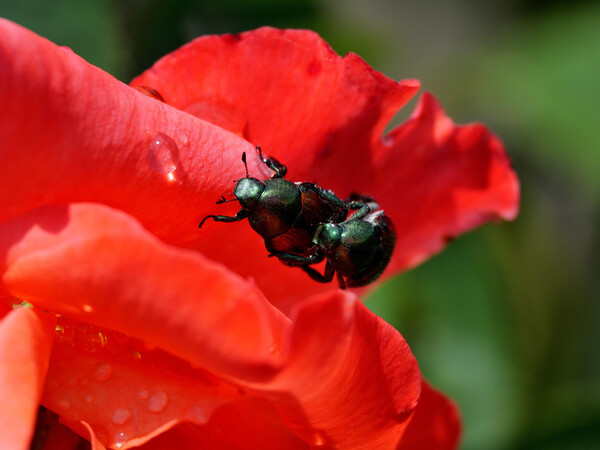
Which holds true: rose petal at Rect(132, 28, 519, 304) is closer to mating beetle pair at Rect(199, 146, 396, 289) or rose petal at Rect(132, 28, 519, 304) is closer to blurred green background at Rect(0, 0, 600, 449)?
mating beetle pair at Rect(199, 146, 396, 289)

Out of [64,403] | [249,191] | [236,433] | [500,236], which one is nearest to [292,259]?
[249,191]

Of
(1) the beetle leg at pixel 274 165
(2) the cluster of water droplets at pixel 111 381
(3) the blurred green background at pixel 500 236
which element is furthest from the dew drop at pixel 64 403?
(3) the blurred green background at pixel 500 236

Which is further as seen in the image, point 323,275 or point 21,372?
point 323,275

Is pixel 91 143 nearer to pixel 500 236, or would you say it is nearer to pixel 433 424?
pixel 433 424

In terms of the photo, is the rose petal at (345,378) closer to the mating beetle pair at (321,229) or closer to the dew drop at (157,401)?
the dew drop at (157,401)

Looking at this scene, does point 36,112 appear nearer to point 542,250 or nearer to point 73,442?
point 73,442
